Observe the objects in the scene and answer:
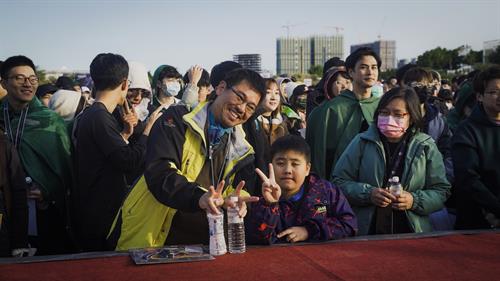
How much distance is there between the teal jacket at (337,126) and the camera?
483 cm

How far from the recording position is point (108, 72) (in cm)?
362

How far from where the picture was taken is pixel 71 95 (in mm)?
5008

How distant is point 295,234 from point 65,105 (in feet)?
9.94

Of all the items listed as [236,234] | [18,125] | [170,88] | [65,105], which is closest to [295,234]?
[236,234]

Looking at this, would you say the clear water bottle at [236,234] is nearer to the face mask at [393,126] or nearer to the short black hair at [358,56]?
the face mask at [393,126]

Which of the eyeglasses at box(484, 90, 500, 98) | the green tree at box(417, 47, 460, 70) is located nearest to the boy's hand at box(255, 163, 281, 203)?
the eyeglasses at box(484, 90, 500, 98)

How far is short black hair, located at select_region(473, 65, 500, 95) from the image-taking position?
3873 mm

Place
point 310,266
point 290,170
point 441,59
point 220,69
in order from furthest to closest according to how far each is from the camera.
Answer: point 441,59 < point 220,69 < point 290,170 < point 310,266

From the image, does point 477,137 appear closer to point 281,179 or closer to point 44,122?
point 281,179

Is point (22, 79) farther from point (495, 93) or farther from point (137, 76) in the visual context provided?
point (495, 93)

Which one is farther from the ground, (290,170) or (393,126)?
(393,126)

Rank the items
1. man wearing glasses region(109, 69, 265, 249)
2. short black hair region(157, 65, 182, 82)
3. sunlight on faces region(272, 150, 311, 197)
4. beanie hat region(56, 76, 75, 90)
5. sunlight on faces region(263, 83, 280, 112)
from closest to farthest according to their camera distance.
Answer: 1. man wearing glasses region(109, 69, 265, 249)
2. sunlight on faces region(272, 150, 311, 197)
3. sunlight on faces region(263, 83, 280, 112)
4. short black hair region(157, 65, 182, 82)
5. beanie hat region(56, 76, 75, 90)

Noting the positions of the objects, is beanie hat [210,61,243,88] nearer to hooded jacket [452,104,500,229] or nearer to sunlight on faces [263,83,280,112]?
sunlight on faces [263,83,280,112]

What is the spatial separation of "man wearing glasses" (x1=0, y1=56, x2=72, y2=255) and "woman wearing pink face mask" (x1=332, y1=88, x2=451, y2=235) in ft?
6.51
